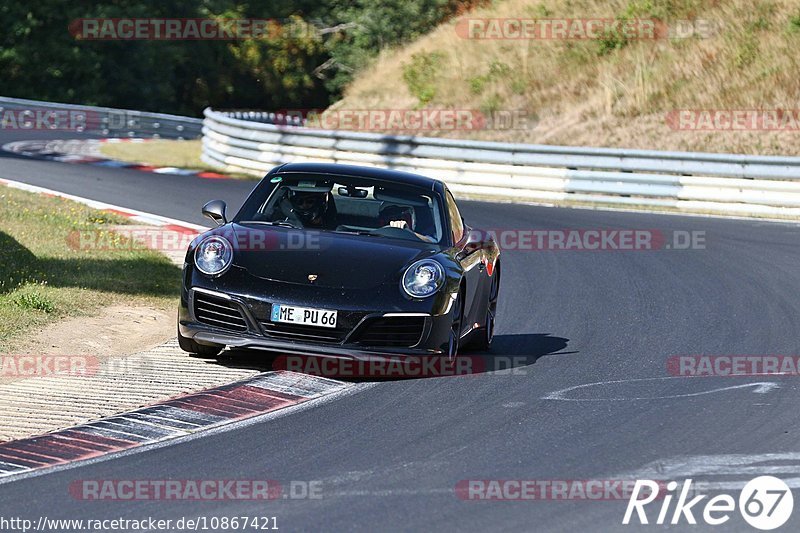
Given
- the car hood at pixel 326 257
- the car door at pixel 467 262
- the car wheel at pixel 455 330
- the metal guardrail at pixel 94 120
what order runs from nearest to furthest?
the car hood at pixel 326 257 → the car wheel at pixel 455 330 → the car door at pixel 467 262 → the metal guardrail at pixel 94 120

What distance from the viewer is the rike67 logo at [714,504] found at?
18.4 ft

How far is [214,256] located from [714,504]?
13.4 ft

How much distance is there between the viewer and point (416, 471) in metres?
6.33

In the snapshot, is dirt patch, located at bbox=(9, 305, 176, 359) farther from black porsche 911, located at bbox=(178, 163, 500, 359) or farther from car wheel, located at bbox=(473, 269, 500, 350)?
car wheel, located at bbox=(473, 269, 500, 350)

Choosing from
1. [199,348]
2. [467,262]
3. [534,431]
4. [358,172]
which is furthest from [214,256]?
[534,431]

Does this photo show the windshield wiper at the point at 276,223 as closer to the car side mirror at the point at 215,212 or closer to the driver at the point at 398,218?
the car side mirror at the point at 215,212

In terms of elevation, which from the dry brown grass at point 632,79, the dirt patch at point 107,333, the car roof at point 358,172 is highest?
the dry brown grass at point 632,79

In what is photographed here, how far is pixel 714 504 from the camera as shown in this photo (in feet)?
19.2

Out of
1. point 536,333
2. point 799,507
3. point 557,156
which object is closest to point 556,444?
point 799,507

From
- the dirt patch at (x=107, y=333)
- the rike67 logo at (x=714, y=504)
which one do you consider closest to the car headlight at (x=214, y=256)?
the dirt patch at (x=107, y=333)

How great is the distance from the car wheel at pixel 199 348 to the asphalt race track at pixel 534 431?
4.39ft

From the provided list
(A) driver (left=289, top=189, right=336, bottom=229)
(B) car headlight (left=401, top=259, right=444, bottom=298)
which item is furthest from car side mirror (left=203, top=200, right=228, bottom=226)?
(B) car headlight (left=401, top=259, right=444, bottom=298)

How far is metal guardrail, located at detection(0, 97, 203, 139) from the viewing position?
34.9 metres

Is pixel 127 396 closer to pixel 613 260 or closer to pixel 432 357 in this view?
pixel 432 357
